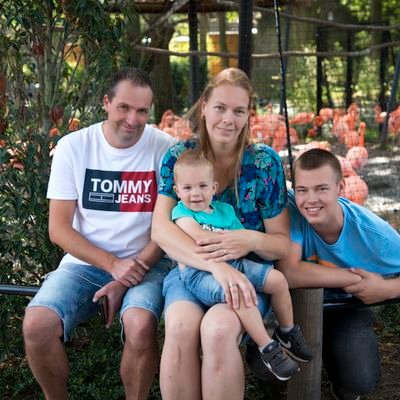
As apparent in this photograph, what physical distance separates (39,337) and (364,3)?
15.7m

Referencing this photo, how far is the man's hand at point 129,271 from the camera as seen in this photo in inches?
120

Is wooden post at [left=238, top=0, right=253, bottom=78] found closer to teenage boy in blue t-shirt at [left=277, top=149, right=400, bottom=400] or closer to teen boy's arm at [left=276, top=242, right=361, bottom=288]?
teenage boy in blue t-shirt at [left=277, top=149, right=400, bottom=400]

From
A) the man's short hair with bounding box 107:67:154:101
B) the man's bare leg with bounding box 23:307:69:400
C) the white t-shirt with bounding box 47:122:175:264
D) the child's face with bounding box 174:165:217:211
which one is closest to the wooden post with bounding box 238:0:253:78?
the man's short hair with bounding box 107:67:154:101

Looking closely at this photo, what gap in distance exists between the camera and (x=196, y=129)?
315cm

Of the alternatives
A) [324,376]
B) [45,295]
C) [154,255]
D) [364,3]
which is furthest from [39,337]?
[364,3]

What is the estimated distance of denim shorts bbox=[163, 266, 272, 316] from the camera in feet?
9.02

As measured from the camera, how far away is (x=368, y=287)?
2.99 metres

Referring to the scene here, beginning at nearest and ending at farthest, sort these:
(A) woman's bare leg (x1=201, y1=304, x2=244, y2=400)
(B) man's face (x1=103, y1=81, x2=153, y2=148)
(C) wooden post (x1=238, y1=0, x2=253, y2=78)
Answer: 1. (A) woman's bare leg (x1=201, y1=304, x2=244, y2=400)
2. (B) man's face (x1=103, y1=81, x2=153, y2=148)
3. (C) wooden post (x1=238, y1=0, x2=253, y2=78)

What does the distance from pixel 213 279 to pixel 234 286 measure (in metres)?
0.10

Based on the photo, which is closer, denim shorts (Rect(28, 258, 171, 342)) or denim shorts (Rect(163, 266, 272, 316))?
denim shorts (Rect(163, 266, 272, 316))

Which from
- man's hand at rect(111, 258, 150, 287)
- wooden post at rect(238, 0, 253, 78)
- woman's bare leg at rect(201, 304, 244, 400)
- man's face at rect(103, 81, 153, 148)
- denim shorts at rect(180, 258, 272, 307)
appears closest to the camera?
woman's bare leg at rect(201, 304, 244, 400)

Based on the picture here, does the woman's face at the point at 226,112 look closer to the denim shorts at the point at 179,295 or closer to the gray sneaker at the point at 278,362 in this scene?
the denim shorts at the point at 179,295

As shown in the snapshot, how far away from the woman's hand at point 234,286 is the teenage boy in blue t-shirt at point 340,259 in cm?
33

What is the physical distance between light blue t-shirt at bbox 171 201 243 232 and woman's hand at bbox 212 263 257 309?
0.21m
